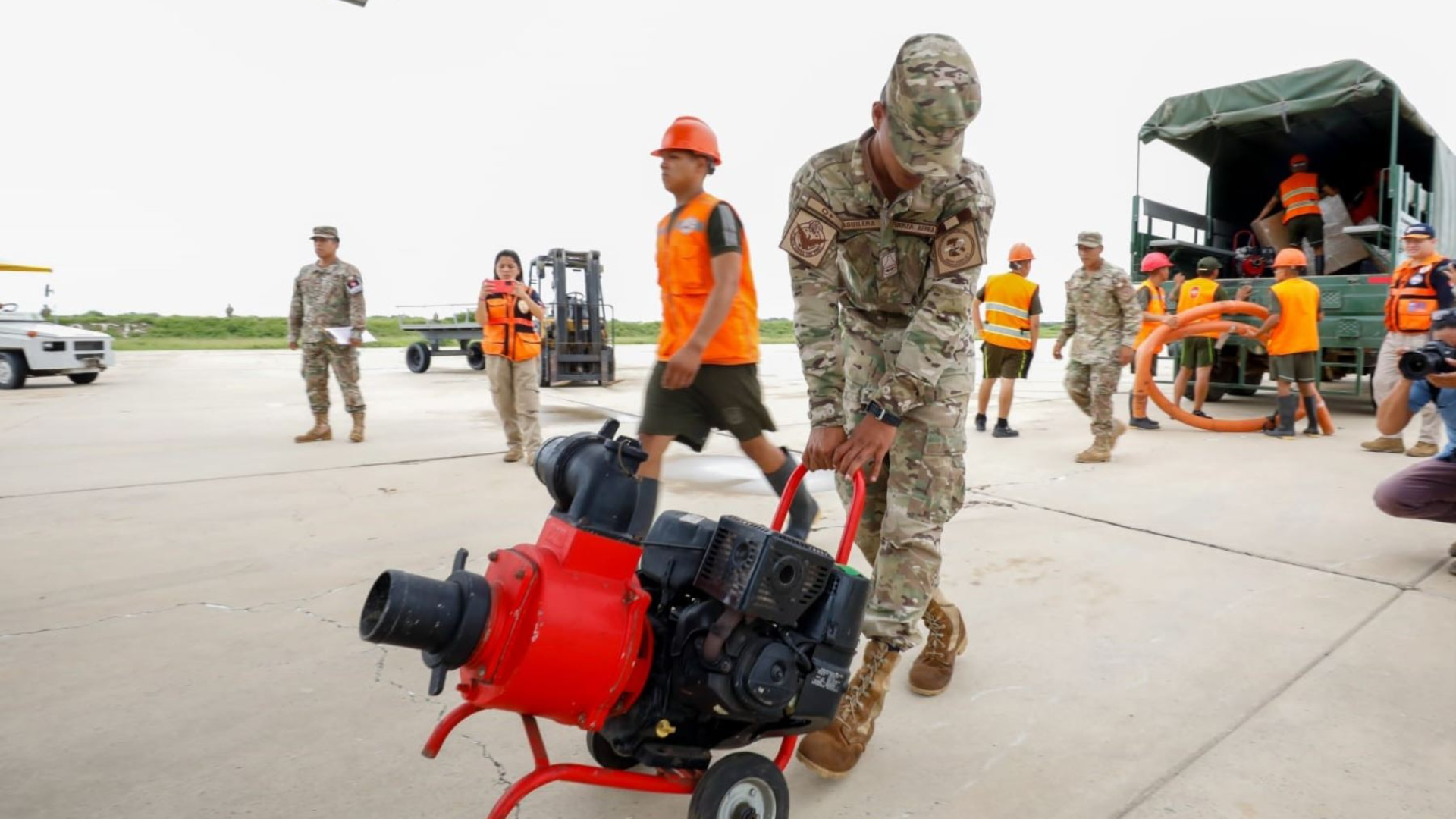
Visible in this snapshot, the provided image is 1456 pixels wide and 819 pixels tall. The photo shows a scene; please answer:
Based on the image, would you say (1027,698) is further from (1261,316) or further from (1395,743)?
(1261,316)

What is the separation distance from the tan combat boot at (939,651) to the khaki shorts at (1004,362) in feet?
17.9

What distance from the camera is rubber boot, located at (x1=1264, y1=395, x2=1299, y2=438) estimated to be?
7.12 metres

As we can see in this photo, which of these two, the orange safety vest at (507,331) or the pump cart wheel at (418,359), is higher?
the orange safety vest at (507,331)

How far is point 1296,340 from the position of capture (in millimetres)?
7340

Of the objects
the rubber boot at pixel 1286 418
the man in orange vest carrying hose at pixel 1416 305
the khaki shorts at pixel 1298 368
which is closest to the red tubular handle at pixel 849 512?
the man in orange vest carrying hose at pixel 1416 305

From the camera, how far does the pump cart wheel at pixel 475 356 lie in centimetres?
1680

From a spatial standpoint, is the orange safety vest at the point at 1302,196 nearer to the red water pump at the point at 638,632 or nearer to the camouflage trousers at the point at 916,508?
the camouflage trousers at the point at 916,508

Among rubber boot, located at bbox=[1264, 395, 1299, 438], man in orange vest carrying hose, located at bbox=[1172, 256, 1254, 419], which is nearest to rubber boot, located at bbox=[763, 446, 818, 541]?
rubber boot, located at bbox=[1264, 395, 1299, 438]

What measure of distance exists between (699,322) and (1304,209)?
938cm

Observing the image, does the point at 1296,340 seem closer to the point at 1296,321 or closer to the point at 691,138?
the point at 1296,321

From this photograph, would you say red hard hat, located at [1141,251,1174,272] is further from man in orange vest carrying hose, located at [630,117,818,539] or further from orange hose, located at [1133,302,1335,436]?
man in orange vest carrying hose, located at [630,117,818,539]

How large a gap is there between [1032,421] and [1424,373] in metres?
5.50

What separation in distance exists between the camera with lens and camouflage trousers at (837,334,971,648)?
2041 millimetres

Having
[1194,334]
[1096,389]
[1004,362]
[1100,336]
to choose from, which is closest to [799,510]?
[1096,389]
